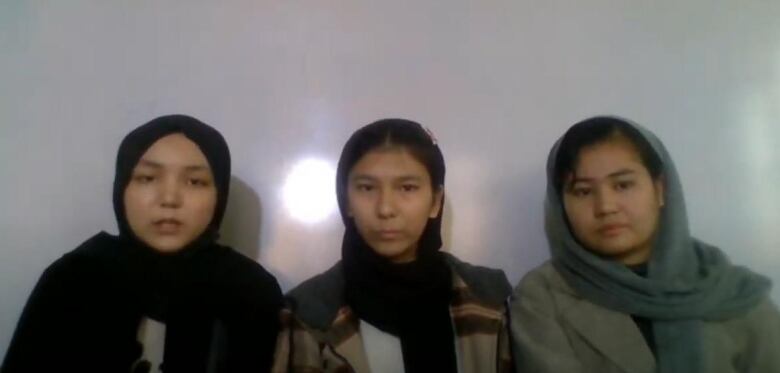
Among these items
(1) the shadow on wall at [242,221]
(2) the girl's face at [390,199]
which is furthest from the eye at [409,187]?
(1) the shadow on wall at [242,221]

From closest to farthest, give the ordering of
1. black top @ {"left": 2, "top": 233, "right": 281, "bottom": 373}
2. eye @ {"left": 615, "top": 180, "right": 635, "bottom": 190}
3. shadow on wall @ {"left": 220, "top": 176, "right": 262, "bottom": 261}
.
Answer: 1. black top @ {"left": 2, "top": 233, "right": 281, "bottom": 373}
2. eye @ {"left": 615, "top": 180, "right": 635, "bottom": 190}
3. shadow on wall @ {"left": 220, "top": 176, "right": 262, "bottom": 261}

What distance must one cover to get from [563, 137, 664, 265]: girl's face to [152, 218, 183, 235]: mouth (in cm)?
57

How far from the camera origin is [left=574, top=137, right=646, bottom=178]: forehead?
969 millimetres

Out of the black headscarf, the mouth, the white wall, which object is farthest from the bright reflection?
the mouth

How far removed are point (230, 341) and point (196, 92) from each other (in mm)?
507

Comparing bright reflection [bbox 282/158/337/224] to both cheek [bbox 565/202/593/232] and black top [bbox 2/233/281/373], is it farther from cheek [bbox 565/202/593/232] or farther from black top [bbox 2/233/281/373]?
cheek [bbox 565/202/593/232]

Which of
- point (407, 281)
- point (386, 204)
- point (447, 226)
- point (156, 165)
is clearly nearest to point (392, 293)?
point (407, 281)

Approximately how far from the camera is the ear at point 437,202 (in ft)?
3.36

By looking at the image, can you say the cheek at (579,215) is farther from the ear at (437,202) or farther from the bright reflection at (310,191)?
the bright reflection at (310,191)

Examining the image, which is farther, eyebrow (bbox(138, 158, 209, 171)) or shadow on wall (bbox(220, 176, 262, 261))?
shadow on wall (bbox(220, 176, 262, 261))

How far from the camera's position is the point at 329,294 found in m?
1.00

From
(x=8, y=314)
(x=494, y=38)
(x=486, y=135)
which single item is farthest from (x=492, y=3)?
(x=8, y=314)

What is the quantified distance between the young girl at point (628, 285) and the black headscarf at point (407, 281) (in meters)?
0.12

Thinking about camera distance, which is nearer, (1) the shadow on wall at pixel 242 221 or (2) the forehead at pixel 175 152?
(2) the forehead at pixel 175 152
